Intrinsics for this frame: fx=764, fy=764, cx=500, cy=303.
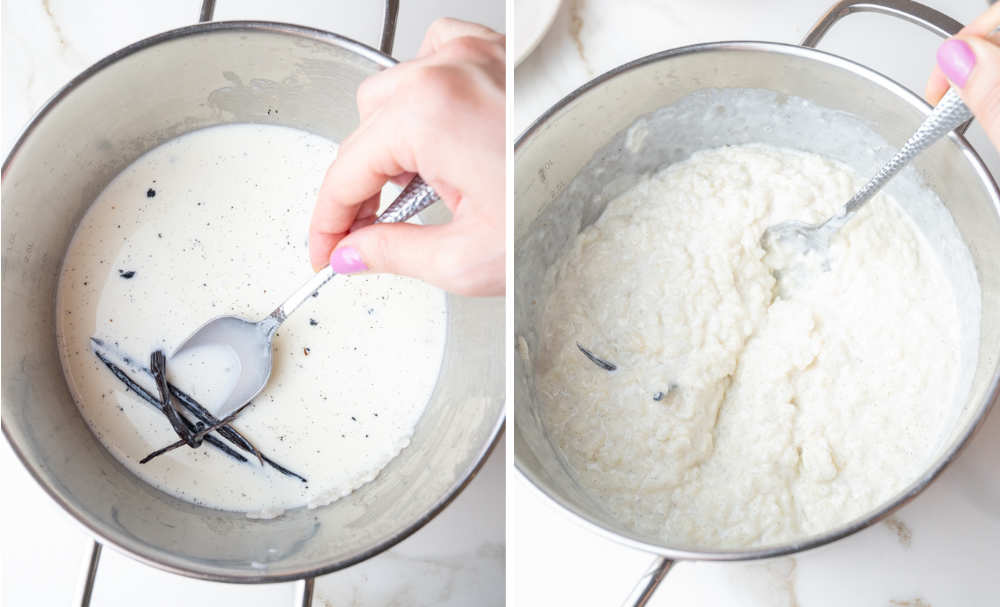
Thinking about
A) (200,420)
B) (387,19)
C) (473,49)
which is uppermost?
(387,19)

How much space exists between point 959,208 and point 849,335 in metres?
0.15

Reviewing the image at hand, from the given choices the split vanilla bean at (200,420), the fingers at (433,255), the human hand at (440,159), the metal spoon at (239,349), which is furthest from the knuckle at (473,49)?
the split vanilla bean at (200,420)

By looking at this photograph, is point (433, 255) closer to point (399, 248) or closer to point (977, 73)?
point (399, 248)

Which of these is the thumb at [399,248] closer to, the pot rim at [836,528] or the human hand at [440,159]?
the human hand at [440,159]

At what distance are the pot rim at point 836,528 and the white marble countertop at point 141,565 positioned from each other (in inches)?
5.3

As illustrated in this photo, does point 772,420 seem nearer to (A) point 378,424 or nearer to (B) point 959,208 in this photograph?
(B) point 959,208

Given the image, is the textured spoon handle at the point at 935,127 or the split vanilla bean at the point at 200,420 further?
the split vanilla bean at the point at 200,420

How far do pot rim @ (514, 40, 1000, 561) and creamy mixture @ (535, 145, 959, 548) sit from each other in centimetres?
A: 12

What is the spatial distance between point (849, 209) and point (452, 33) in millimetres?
434

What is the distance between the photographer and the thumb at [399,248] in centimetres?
50

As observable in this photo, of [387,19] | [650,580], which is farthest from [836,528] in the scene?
[387,19]

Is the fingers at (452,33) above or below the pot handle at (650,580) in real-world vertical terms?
above

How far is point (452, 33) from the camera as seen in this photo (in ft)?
1.60

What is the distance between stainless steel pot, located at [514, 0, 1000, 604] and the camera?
629 millimetres
